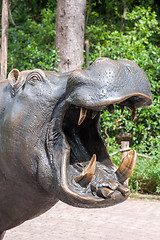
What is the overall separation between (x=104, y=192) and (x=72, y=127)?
43 centimetres

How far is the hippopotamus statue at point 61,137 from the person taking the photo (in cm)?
166

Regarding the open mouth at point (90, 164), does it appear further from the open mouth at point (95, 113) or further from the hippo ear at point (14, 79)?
the hippo ear at point (14, 79)

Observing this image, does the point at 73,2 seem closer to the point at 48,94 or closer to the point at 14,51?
the point at 14,51

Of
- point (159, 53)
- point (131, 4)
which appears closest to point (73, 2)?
point (159, 53)

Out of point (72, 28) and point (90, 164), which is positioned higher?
point (72, 28)

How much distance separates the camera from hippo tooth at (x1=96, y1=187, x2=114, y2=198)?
170cm

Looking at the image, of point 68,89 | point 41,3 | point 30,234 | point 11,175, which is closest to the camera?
point 68,89

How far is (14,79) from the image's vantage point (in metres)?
1.99

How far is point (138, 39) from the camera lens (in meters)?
10.2

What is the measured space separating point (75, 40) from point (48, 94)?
5900 mm

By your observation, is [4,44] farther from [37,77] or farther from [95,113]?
[95,113]

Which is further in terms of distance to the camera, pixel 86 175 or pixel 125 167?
pixel 125 167

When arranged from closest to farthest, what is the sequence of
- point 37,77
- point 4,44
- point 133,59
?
1. point 37,77
2. point 4,44
3. point 133,59

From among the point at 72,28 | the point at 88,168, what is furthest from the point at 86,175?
the point at 72,28
